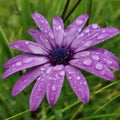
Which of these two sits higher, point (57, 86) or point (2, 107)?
point (57, 86)

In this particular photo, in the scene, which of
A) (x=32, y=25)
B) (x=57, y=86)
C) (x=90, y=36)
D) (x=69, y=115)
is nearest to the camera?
(x=57, y=86)

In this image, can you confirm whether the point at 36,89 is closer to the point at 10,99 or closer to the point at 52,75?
the point at 52,75

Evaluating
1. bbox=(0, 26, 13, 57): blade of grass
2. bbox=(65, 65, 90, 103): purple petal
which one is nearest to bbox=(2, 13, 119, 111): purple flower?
bbox=(65, 65, 90, 103): purple petal

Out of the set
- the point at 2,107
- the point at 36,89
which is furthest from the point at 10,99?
the point at 36,89

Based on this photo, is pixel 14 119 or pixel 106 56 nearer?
pixel 106 56

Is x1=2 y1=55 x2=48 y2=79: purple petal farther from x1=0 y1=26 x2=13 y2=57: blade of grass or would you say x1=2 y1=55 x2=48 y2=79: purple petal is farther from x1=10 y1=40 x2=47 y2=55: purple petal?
x1=0 y1=26 x2=13 y2=57: blade of grass

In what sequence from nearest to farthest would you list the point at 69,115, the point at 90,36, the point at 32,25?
the point at 90,36 < the point at 69,115 < the point at 32,25

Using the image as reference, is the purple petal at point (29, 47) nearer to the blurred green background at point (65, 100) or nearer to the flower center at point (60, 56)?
the flower center at point (60, 56)

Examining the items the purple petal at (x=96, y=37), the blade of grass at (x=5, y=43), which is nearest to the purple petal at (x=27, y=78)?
the purple petal at (x=96, y=37)
